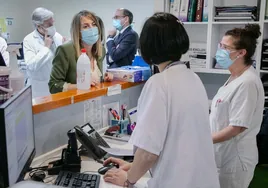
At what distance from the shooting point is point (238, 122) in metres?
1.74

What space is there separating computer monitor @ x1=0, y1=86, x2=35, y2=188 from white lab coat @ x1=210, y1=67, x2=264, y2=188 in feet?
3.52

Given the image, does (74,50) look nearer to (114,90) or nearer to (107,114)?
(114,90)

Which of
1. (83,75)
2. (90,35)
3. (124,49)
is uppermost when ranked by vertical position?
(90,35)

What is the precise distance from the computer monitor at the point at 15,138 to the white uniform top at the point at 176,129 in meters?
0.42

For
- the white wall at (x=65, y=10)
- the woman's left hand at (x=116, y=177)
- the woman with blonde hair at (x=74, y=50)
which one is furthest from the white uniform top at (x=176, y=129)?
the white wall at (x=65, y=10)

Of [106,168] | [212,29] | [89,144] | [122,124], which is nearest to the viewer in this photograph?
[106,168]

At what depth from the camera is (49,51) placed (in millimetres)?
3258

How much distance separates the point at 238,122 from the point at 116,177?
2.55ft

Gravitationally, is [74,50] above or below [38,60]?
above

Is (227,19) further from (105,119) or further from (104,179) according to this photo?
(104,179)

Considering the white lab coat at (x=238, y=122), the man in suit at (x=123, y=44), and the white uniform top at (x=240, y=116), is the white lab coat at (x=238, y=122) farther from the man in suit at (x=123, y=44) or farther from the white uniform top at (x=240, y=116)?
the man in suit at (x=123, y=44)

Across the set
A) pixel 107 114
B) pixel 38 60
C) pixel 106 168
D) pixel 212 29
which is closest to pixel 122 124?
pixel 107 114

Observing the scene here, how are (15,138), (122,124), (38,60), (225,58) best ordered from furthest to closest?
(38,60), (122,124), (225,58), (15,138)

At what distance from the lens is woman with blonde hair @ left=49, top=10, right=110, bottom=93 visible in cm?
217
